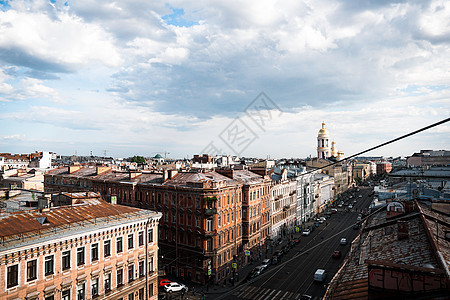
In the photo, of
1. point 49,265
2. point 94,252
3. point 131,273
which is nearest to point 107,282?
point 131,273

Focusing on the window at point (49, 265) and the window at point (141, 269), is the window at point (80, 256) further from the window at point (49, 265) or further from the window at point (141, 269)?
the window at point (141, 269)

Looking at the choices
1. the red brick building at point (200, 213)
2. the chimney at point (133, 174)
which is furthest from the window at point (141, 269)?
the chimney at point (133, 174)

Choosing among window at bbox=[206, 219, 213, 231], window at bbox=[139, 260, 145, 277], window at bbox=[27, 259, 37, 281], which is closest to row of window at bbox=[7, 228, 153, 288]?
window at bbox=[27, 259, 37, 281]

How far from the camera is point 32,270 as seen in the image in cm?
2202

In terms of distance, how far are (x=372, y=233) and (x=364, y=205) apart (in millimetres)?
85249

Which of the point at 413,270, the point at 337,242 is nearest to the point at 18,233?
the point at 413,270

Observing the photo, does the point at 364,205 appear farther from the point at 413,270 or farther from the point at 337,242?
the point at 413,270

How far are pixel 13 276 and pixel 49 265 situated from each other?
2501mm

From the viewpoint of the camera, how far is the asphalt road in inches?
1521

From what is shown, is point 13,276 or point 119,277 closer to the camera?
point 13,276

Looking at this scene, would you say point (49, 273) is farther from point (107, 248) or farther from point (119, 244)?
point (119, 244)

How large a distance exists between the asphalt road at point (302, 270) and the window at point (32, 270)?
2300 centimetres

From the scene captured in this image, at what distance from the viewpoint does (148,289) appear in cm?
3184

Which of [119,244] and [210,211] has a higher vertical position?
[210,211]
